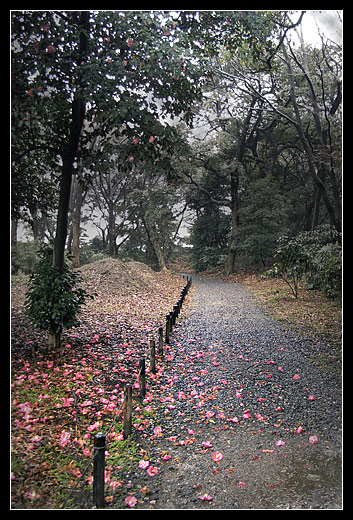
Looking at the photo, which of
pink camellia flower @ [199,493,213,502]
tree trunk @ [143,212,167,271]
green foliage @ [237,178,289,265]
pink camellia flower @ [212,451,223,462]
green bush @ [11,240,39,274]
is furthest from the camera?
green foliage @ [237,178,289,265]

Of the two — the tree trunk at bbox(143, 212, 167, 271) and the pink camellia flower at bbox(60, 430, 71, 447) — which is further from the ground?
the tree trunk at bbox(143, 212, 167, 271)

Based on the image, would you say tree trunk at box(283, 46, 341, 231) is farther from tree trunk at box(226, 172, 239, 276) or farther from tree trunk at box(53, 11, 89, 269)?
tree trunk at box(53, 11, 89, 269)

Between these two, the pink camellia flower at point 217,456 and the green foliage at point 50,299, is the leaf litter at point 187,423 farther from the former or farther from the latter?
the green foliage at point 50,299

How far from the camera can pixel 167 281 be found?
373 inches

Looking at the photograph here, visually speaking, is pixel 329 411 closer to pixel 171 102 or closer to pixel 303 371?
pixel 303 371

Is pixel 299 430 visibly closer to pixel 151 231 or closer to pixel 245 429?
pixel 245 429

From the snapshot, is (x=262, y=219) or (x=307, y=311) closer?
(x=307, y=311)

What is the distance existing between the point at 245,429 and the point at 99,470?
49.2 inches

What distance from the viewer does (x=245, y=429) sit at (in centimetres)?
251

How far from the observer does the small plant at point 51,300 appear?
10.8 feet

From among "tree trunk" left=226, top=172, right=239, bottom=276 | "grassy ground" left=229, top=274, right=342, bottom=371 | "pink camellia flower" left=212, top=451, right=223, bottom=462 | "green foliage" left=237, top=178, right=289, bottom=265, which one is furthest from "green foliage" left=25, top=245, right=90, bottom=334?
"green foliage" left=237, top=178, right=289, bottom=265

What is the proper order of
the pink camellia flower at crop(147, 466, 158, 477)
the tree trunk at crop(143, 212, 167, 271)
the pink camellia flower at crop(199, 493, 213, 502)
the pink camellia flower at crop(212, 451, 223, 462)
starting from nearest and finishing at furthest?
the pink camellia flower at crop(199, 493, 213, 502)
the pink camellia flower at crop(147, 466, 158, 477)
the pink camellia flower at crop(212, 451, 223, 462)
the tree trunk at crop(143, 212, 167, 271)

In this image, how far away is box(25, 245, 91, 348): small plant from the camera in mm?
3287

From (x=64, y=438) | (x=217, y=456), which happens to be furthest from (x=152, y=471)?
(x=64, y=438)
